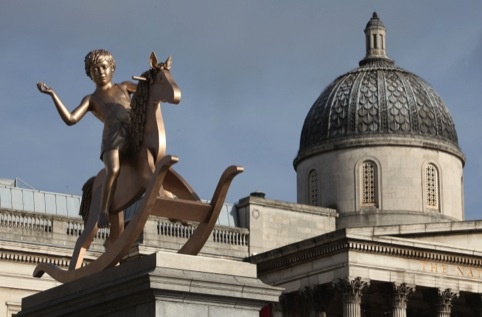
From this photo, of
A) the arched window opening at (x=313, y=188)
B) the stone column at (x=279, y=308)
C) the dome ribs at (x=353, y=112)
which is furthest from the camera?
the arched window opening at (x=313, y=188)

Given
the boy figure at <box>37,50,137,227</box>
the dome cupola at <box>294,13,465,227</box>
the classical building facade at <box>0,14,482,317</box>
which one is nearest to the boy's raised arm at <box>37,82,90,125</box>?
the boy figure at <box>37,50,137,227</box>

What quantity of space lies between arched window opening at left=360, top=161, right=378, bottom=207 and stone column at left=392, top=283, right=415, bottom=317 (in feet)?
35.3

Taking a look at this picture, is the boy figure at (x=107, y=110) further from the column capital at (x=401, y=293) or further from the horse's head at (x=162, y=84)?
the column capital at (x=401, y=293)

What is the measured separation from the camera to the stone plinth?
20.1 meters

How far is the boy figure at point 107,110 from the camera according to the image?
22.1 metres

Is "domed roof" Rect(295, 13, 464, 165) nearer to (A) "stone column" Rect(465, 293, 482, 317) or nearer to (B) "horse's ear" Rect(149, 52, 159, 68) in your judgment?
(A) "stone column" Rect(465, 293, 482, 317)

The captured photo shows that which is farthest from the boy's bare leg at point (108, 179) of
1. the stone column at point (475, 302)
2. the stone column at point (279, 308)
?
the stone column at point (475, 302)

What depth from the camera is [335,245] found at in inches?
2453

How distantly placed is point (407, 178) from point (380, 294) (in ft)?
29.3

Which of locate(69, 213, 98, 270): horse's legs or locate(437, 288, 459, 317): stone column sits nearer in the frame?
locate(69, 213, 98, 270): horse's legs

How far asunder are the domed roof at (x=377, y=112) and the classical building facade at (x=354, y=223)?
0.16 feet

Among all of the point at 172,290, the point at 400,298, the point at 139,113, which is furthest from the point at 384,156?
the point at 172,290

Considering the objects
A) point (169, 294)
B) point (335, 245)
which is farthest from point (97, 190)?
point (335, 245)

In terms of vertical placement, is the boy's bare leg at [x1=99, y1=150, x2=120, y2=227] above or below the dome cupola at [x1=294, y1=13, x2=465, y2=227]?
below
